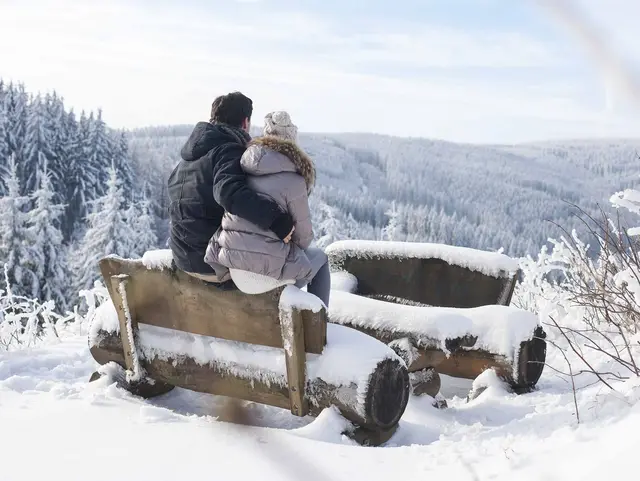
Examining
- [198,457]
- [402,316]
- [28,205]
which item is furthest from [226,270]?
[28,205]

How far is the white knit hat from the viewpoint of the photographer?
3805mm

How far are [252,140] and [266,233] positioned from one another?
0.58 metres

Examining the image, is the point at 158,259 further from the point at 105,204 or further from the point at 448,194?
the point at 448,194

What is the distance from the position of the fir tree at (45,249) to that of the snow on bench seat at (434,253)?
3128 centimetres

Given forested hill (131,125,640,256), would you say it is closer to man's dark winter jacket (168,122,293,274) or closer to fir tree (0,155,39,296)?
fir tree (0,155,39,296)

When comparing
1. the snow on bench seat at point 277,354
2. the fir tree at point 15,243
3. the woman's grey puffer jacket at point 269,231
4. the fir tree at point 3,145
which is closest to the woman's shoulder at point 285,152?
the woman's grey puffer jacket at point 269,231

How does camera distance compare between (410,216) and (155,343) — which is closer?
(155,343)

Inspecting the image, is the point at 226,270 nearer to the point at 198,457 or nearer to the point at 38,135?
the point at 198,457

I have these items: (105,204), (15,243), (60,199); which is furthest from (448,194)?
(15,243)

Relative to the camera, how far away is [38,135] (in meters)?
58.8

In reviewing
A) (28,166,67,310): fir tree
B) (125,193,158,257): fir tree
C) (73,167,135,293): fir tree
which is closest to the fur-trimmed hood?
(28,166,67,310): fir tree

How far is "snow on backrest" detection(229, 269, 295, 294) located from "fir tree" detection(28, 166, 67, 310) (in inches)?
1324

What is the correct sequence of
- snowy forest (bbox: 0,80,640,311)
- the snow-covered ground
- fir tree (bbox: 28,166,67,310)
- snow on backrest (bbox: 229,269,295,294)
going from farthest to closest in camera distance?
fir tree (bbox: 28,166,67,310)
snowy forest (bbox: 0,80,640,311)
snow on backrest (bbox: 229,269,295,294)
the snow-covered ground

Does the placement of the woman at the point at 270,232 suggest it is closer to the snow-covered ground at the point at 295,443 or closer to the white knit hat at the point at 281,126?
the white knit hat at the point at 281,126
